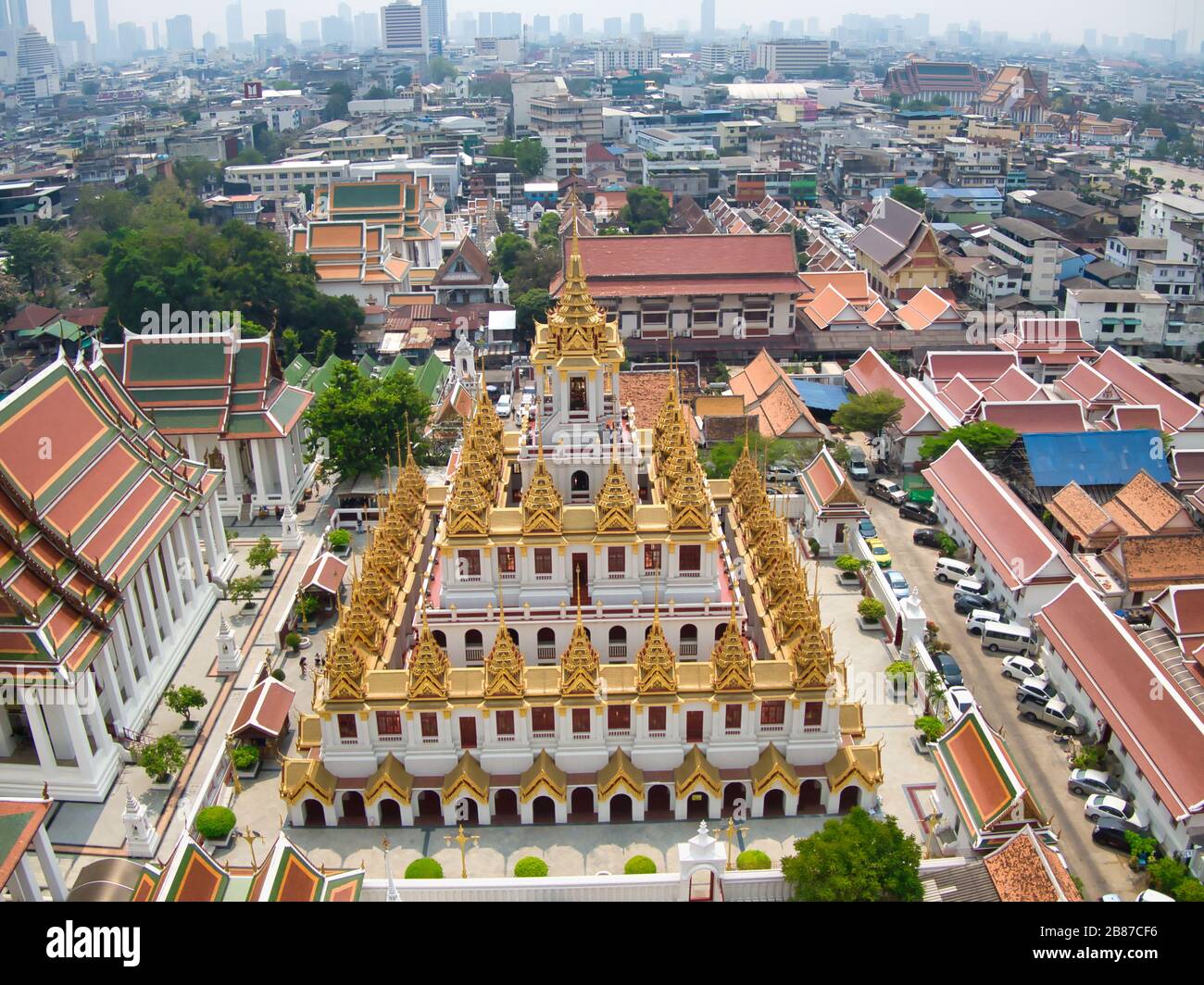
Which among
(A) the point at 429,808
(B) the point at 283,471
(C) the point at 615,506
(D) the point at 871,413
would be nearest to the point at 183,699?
(A) the point at 429,808

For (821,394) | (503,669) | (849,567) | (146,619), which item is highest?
(503,669)

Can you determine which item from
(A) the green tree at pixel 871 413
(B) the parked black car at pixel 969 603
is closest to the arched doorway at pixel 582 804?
→ (B) the parked black car at pixel 969 603

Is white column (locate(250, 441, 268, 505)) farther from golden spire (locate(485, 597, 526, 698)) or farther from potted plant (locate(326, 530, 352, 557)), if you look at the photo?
golden spire (locate(485, 597, 526, 698))

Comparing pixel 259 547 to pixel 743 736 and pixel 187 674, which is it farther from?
pixel 743 736

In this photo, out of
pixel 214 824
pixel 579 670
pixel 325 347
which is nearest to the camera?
pixel 214 824

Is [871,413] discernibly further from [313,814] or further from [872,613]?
[313,814]
